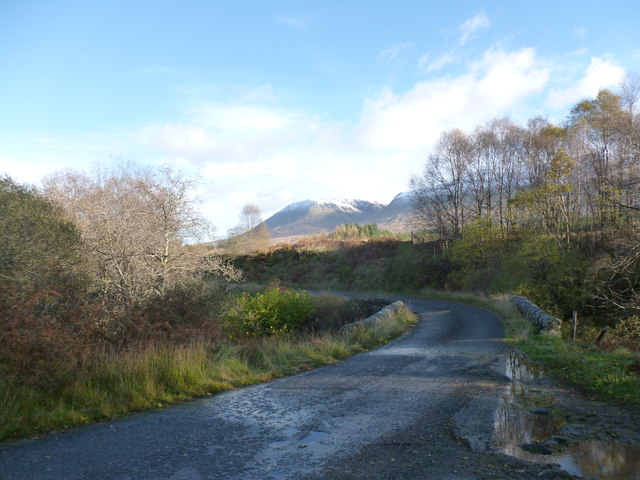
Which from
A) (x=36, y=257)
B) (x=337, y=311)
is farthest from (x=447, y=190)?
(x=36, y=257)

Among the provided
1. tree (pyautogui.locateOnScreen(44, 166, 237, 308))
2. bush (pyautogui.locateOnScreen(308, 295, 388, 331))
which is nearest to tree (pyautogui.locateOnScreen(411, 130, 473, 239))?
bush (pyautogui.locateOnScreen(308, 295, 388, 331))

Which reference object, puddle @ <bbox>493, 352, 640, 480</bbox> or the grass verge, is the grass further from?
the grass verge

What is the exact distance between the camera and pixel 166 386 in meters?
7.56

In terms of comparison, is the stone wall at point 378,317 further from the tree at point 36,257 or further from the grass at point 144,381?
the tree at point 36,257

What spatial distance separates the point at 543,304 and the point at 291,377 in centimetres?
2061

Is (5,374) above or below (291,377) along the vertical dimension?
above

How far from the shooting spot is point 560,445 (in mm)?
5148

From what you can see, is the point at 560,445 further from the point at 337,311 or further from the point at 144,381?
the point at 337,311

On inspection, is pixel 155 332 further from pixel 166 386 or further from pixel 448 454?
pixel 448 454

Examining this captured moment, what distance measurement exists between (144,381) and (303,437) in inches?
130

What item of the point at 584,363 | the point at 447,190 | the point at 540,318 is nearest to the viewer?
the point at 584,363

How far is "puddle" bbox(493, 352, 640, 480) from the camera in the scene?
14.8ft

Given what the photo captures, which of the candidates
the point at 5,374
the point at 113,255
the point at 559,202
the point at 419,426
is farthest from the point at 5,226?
the point at 559,202

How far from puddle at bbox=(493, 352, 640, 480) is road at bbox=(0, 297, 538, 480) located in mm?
240
